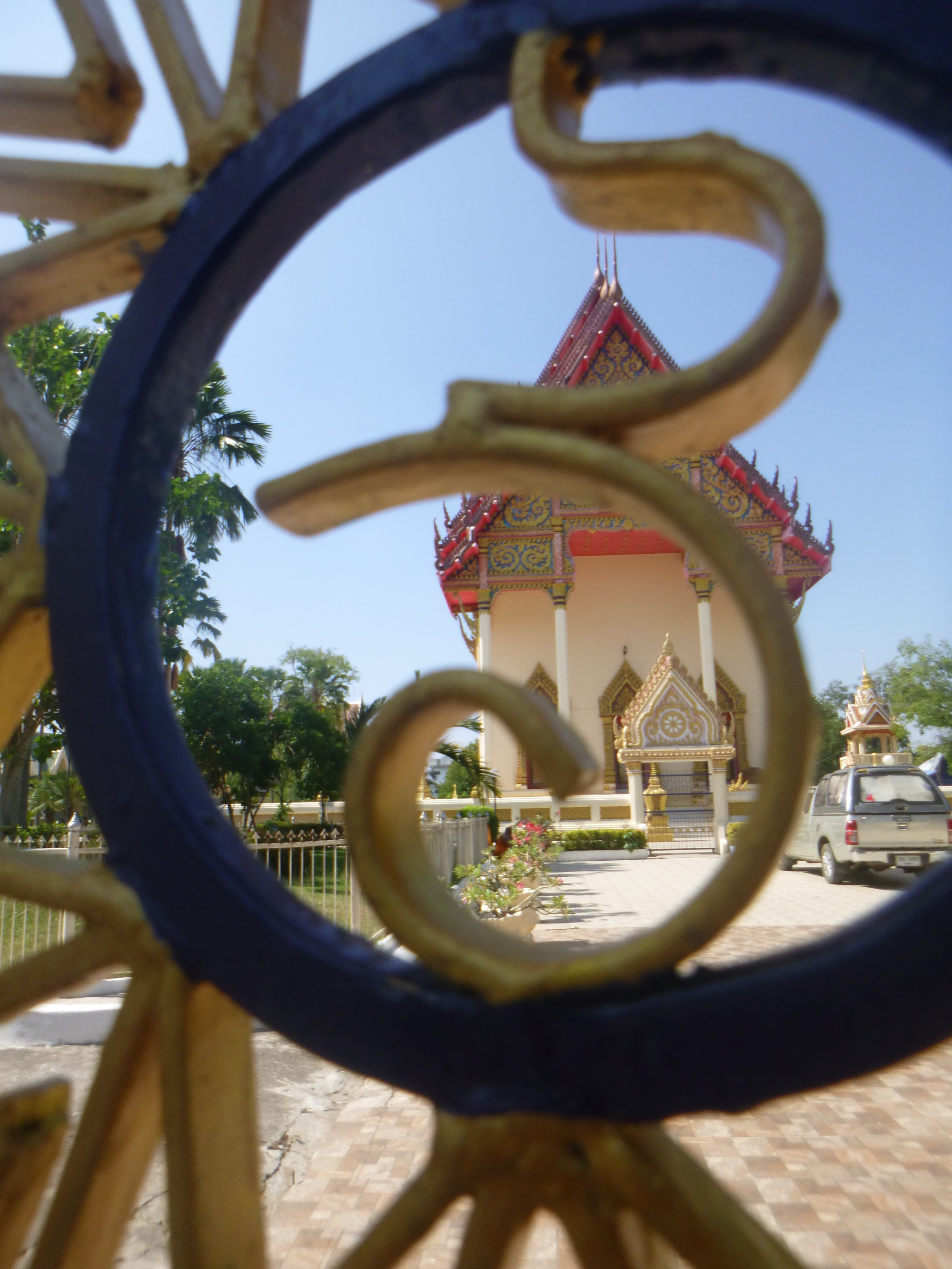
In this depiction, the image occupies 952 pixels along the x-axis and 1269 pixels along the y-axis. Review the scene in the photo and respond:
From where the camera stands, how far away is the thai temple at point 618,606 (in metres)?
13.7

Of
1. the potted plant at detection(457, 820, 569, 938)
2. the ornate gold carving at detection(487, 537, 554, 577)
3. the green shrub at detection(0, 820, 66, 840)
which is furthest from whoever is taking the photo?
the ornate gold carving at detection(487, 537, 554, 577)

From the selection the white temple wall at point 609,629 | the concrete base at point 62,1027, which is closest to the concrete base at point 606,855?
the white temple wall at point 609,629

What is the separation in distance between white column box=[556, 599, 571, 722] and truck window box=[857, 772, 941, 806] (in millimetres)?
5768

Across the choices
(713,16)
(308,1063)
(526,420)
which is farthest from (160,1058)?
(308,1063)

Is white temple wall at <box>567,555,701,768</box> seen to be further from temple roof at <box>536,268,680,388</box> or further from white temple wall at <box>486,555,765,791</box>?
temple roof at <box>536,268,680,388</box>

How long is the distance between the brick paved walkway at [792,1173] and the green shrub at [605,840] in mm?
8907

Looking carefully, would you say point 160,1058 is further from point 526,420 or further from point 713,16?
point 713,16

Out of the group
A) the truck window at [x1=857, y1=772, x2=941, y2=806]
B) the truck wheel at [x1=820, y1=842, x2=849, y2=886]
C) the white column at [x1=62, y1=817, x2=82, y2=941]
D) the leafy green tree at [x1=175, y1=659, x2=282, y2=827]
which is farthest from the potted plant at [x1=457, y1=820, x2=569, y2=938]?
the leafy green tree at [x1=175, y1=659, x2=282, y2=827]

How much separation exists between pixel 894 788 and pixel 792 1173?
21.3 feet

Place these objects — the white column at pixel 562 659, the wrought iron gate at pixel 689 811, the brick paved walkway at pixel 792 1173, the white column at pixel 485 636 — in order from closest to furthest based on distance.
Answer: the brick paved walkway at pixel 792 1173 < the wrought iron gate at pixel 689 811 < the white column at pixel 562 659 < the white column at pixel 485 636

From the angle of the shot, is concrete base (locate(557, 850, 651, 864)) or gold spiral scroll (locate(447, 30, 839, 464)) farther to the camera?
concrete base (locate(557, 850, 651, 864))

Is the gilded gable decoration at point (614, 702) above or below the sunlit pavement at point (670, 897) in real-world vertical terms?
above

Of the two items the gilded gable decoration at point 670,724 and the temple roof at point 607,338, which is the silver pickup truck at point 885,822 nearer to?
the gilded gable decoration at point 670,724

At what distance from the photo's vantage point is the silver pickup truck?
26.2 ft
